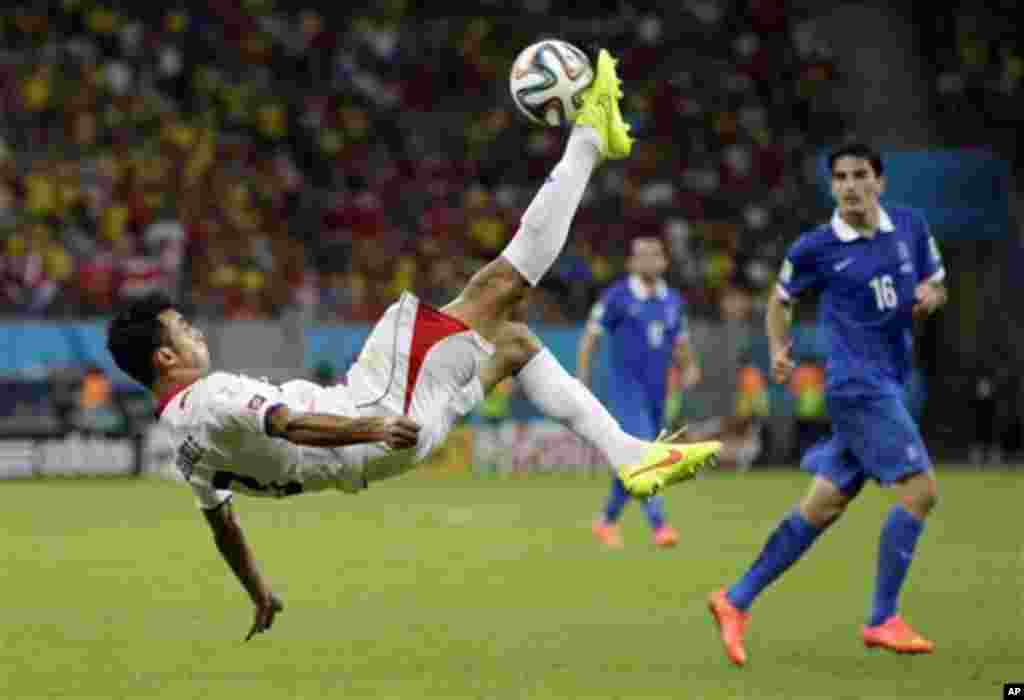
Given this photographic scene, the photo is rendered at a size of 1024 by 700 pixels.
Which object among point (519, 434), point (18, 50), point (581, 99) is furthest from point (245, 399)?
point (18, 50)

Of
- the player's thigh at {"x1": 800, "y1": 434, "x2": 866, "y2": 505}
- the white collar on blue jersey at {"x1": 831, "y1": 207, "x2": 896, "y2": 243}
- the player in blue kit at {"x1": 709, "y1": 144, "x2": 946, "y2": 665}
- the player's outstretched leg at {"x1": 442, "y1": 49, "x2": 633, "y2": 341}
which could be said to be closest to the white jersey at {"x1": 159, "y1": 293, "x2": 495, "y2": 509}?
the player's outstretched leg at {"x1": 442, "y1": 49, "x2": 633, "y2": 341}

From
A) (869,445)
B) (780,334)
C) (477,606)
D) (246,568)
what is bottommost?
(477,606)

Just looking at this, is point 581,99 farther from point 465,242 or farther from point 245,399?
point 465,242

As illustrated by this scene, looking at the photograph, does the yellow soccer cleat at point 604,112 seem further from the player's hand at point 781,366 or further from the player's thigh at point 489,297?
the player's hand at point 781,366

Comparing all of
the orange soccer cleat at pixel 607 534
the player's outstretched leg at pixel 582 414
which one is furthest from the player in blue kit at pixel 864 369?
the orange soccer cleat at pixel 607 534

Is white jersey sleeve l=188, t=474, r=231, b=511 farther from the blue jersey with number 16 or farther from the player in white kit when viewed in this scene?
the blue jersey with number 16

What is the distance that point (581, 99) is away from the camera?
32.6 feet

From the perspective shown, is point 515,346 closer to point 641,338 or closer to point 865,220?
point 865,220

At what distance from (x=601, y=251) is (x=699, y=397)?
2653mm

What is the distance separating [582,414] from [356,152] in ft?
73.3

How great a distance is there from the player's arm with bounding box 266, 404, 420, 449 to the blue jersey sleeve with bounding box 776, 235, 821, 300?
2.78 meters

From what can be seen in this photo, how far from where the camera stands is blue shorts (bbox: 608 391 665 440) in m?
18.0

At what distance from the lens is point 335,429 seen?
28.7 feet

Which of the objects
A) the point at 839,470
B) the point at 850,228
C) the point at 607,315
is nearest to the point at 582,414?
the point at 839,470
